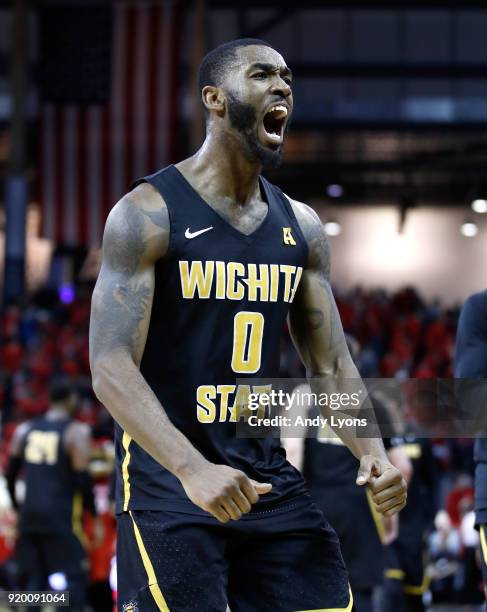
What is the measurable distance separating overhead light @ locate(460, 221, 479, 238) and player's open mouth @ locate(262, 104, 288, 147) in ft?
89.0

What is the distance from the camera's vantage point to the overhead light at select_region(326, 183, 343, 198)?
3164 cm

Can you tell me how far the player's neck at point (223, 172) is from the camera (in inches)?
165

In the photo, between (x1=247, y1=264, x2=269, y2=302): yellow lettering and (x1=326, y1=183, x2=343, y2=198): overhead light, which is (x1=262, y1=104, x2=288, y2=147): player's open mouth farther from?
(x1=326, y1=183, x2=343, y2=198): overhead light

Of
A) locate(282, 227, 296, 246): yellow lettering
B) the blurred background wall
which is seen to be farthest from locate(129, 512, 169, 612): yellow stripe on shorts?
the blurred background wall

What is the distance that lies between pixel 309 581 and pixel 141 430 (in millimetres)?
712

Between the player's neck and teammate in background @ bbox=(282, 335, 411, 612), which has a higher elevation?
the player's neck

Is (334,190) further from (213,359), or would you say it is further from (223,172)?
(213,359)

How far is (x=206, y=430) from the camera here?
3.99 meters

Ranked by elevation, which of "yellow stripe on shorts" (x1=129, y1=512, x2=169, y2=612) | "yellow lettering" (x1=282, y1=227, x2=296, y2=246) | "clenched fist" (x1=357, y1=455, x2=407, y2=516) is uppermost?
"yellow lettering" (x1=282, y1=227, x2=296, y2=246)

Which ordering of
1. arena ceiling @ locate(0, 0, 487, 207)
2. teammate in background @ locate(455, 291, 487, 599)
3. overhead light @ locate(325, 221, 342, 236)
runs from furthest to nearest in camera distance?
overhead light @ locate(325, 221, 342, 236)
arena ceiling @ locate(0, 0, 487, 207)
teammate in background @ locate(455, 291, 487, 599)

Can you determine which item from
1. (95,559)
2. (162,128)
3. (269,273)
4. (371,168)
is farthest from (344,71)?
(269,273)

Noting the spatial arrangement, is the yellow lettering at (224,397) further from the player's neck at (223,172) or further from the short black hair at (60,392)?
the short black hair at (60,392)

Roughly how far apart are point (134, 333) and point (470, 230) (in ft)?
92.7

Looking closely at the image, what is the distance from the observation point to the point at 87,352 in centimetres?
2216
